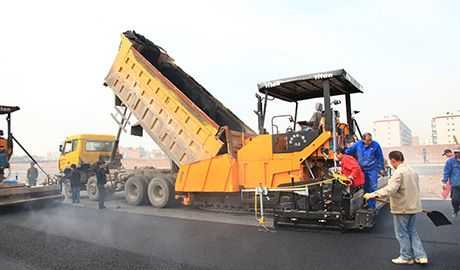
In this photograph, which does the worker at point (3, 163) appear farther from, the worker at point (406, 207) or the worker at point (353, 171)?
the worker at point (406, 207)

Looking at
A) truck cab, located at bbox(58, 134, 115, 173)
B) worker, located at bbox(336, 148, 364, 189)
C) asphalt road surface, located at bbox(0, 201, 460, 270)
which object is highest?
truck cab, located at bbox(58, 134, 115, 173)

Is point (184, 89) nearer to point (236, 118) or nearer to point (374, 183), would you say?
point (236, 118)

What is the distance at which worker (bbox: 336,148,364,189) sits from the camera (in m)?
5.52

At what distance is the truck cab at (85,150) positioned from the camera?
11258 mm

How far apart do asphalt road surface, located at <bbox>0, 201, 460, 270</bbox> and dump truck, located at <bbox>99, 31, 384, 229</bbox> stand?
0.54 metres

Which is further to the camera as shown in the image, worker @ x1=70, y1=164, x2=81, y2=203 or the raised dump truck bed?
worker @ x1=70, y1=164, x2=81, y2=203

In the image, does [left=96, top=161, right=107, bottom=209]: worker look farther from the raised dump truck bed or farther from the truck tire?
the raised dump truck bed

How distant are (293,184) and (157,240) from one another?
237 cm

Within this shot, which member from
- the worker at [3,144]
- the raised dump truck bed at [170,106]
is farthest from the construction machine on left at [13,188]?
the raised dump truck bed at [170,106]

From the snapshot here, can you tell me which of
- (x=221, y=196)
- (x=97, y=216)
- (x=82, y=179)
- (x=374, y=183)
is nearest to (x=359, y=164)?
(x=374, y=183)

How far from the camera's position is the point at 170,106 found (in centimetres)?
831

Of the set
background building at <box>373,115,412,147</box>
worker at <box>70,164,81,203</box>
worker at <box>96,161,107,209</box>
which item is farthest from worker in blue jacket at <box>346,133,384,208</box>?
background building at <box>373,115,412,147</box>

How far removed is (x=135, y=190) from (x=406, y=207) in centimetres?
696

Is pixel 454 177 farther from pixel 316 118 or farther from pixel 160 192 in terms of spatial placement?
pixel 160 192
